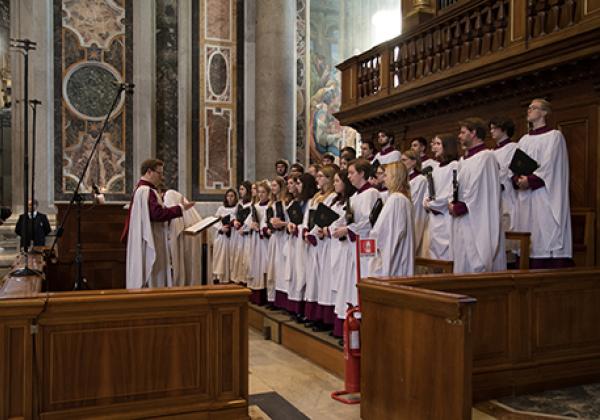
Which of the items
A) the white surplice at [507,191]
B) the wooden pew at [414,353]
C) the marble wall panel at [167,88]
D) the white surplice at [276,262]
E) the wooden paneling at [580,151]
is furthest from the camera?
the marble wall panel at [167,88]

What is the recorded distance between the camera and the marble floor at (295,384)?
5.04m

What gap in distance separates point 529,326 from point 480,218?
1.19 meters

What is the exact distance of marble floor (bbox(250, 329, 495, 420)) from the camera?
5.04 metres

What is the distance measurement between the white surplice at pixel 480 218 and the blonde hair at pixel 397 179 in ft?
2.08

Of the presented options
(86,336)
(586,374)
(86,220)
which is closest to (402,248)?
(586,374)

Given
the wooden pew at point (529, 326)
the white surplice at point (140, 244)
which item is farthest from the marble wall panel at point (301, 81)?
the wooden pew at point (529, 326)

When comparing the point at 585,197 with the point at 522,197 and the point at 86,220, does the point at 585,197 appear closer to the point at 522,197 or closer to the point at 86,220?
the point at 522,197

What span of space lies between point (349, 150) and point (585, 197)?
3.44m

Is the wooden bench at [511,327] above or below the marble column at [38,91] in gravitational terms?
below

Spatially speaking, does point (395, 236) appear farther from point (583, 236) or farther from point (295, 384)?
point (583, 236)

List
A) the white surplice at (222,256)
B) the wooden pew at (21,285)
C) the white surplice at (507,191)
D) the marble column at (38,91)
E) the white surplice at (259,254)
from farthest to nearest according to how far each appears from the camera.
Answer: the marble column at (38,91)
the white surplice at (222,256)
the white surplice at (259,254)
the white surplice at (507,191)
the wooden pew at (21,285)

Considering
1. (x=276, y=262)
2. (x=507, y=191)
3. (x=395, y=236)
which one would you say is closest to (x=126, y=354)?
(x=395, y=236)

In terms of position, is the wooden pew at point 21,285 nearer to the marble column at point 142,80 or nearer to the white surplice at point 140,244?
the white surplice at point 140,244

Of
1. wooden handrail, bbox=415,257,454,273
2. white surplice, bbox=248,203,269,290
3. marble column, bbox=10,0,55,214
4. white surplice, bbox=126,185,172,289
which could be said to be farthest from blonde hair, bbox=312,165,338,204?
marble column, bbox=10,0,55,214
